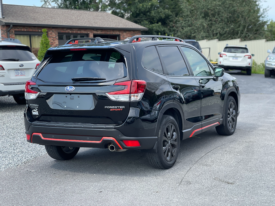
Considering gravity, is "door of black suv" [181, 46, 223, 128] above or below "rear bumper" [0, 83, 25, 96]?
above

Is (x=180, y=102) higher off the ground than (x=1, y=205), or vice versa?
(x=180, y=102)

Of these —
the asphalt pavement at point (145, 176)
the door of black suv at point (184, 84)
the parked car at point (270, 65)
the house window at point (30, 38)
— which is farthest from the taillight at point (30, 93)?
the house window at point (30, 38)

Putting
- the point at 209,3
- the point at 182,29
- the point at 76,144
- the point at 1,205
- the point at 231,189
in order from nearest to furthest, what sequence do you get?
the point at 1,205 → the point at 231,189 → the point at 76,144 → the point at 209,3 → the point at 182,29

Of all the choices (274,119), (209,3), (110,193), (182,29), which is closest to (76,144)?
(110,193)

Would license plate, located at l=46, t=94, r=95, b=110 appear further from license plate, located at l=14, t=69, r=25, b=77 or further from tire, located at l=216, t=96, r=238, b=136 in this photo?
license plate, located at l=14, t=69, r=25, b=77

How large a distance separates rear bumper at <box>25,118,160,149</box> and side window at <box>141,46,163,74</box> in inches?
37.7

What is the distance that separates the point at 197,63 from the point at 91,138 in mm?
2590

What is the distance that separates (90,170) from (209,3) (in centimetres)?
3682

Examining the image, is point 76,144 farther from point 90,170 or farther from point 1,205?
point 1,205

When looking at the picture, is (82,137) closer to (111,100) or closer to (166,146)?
(111,100)

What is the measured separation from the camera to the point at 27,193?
430 cm

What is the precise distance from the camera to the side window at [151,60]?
4.87 m

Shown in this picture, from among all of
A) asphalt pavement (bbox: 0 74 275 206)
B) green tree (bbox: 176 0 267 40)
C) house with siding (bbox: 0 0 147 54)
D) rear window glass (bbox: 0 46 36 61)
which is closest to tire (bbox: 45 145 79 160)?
asphalt pavement (bbox: 0 74 275 206)

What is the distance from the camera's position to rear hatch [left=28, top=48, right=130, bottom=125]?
447 centimetres
